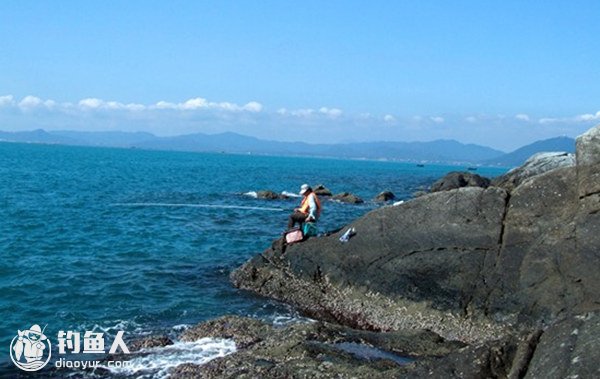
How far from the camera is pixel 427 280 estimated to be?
18672 millimetres

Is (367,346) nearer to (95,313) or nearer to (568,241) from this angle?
(568,241)

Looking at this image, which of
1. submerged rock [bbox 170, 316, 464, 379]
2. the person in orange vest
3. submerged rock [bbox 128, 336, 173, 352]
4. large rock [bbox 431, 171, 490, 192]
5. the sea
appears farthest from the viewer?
large rock [bbox 431, 171, 490, 192]

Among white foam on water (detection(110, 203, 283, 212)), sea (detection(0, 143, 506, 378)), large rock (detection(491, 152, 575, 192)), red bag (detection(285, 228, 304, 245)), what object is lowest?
sea (detection(0, 143, 506, 378))

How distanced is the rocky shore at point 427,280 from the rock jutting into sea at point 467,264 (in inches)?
1.3

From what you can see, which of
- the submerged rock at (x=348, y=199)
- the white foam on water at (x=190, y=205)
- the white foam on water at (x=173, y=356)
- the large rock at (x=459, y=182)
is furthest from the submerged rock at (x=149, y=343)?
the large rock at (x=459, y=182)

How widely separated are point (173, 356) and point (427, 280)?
818cm

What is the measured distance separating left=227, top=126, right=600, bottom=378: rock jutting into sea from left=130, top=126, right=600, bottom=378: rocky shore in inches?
1.3

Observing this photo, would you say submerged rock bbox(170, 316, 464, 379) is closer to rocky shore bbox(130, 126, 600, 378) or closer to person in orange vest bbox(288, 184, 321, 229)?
rocky shore bbox(130, 126, 600, 378)

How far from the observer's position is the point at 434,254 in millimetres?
18938

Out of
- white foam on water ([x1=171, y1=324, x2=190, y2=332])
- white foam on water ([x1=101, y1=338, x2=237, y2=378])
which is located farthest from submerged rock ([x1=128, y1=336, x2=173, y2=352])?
white foam on water ([x1=171, y1=324, x2=190, y2=332])

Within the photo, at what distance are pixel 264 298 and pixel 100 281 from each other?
6.50 m

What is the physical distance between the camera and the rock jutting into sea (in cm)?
1667

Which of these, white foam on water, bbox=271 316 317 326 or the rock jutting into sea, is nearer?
the rock jutting into sea

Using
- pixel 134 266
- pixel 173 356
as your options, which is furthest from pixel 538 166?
pixel 173 356
